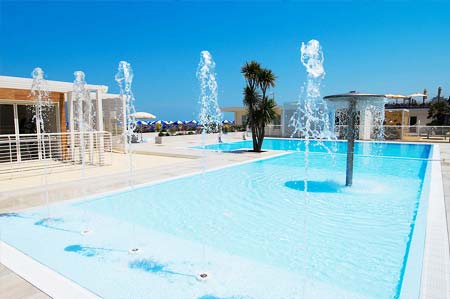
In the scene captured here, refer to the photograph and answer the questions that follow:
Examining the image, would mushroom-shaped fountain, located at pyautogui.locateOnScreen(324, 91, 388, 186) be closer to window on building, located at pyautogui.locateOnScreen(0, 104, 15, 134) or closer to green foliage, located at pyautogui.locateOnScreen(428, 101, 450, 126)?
window on building, located at pyautogui.locateOnScreen(0, 104, 15, 134)

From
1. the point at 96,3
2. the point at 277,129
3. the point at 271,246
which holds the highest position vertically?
the point at 96,3

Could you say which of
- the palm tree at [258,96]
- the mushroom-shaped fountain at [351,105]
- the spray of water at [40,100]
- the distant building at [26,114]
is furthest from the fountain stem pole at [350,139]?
the spray of water at [40,100]

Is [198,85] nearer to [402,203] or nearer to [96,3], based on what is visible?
[402,203]

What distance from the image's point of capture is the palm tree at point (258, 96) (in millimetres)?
17828

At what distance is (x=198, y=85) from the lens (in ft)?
27.8

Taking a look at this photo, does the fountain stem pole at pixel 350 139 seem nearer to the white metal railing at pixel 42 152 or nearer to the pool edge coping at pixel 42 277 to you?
the pool edge coping at pixel 42 277

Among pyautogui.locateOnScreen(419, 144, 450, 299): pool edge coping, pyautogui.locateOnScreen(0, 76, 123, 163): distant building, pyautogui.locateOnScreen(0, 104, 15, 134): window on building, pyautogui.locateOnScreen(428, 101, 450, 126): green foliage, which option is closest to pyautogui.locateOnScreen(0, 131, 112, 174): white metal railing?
pyautogui.locateOnScreen(0, 76, 123, 163): distant building

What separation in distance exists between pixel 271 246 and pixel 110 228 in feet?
10.9

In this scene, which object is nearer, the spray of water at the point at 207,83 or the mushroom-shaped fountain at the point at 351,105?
the spray of water at the point at 207,83

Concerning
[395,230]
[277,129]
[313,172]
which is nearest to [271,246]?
[395,230]

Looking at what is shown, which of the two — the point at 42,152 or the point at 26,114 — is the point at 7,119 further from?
the point at 42,152

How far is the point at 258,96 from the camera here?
18.2 metres

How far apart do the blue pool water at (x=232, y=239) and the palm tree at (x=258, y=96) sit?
9.04m

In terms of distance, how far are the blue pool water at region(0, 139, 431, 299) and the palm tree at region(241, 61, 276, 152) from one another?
904 centimetres
